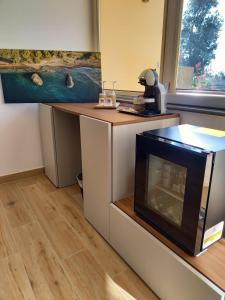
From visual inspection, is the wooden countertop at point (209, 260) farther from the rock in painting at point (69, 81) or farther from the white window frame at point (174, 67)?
the rock in painting at point (69, 81)

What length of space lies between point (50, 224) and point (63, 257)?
37 centimetres

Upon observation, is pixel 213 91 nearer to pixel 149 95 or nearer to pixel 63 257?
pixel 149 95

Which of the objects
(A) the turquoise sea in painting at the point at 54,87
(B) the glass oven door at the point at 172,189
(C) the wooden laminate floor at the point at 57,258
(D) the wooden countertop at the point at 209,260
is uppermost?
(A) the turquoise sea in painting at the point at 54,87

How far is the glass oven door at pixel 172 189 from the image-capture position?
33.4 inches

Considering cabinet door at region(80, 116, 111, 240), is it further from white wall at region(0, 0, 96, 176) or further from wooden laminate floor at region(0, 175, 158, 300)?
white wall at region(0, 0, 96, 176)

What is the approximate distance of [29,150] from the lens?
7.68 ft

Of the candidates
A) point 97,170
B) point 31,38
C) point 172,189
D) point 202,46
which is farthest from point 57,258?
point 31,38

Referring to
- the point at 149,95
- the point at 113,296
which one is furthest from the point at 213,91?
the point at 113,296

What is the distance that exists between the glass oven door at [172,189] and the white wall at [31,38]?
157cm

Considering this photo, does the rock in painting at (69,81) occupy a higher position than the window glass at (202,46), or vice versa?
the window glass at (202,46)

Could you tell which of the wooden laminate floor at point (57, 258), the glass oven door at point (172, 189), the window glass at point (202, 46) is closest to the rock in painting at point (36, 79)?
the wooden laminate floor at point (57, 258)

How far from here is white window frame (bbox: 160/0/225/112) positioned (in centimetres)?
136

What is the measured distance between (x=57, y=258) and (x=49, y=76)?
162 centimetres

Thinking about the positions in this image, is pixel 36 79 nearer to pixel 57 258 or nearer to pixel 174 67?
pixel 174 67
